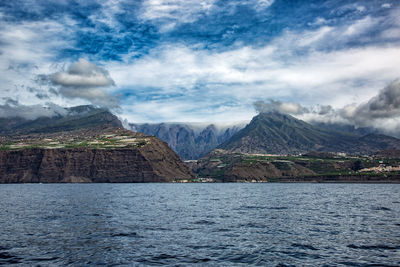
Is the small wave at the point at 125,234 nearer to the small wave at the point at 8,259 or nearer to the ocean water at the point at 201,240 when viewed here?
the ocean water at the point at 201,240

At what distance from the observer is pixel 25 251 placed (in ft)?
127

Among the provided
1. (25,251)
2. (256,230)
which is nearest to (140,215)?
(256,230)

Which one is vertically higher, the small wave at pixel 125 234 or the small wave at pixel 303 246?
the small wave at pixel 303 246

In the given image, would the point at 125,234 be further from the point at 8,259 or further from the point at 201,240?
the point at 8,259

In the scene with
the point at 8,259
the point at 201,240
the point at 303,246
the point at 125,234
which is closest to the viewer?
the point at 8,259

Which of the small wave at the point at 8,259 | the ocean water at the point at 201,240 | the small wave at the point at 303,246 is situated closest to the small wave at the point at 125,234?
the ocean water at the point at 201,240

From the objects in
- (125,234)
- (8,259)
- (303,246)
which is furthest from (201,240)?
(8,259)

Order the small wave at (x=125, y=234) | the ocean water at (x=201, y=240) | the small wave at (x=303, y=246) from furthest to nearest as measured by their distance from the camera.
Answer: the small wave at (x=125, y=234) → the small wave at (x=303, y=246) → the ocean water at (x=201, y=240)

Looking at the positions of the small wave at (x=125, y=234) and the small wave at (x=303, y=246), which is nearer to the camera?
the small wave at (x=303, y=246)

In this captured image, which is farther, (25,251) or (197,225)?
(197,225)

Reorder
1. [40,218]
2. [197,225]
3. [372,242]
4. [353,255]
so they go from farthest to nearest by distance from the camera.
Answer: [40,218], [197,225], [372,242], [353,255]

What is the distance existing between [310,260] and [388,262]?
7876 mm

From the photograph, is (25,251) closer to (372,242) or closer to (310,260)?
(310,260)

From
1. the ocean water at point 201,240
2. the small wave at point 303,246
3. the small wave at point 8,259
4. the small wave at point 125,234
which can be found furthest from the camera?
the small wave at point 125,234
